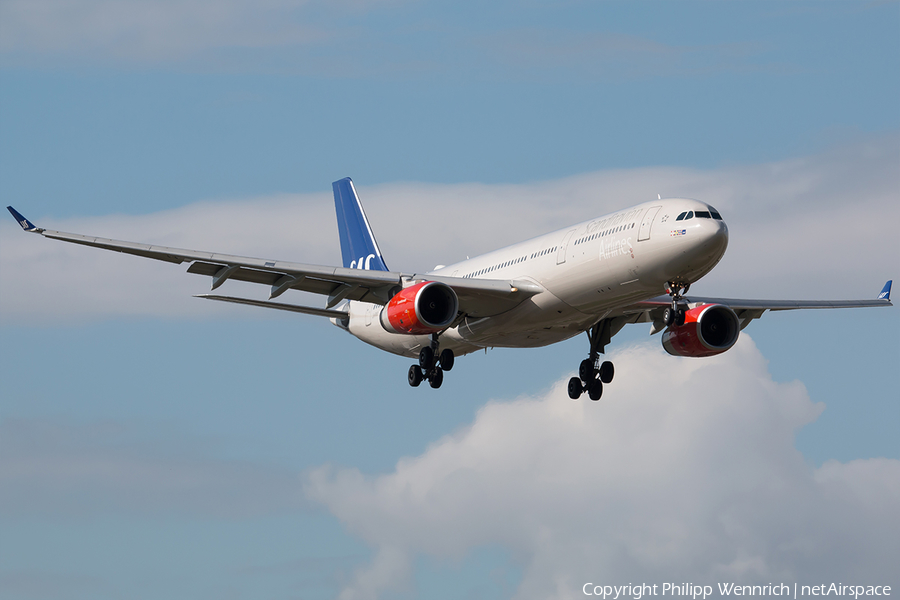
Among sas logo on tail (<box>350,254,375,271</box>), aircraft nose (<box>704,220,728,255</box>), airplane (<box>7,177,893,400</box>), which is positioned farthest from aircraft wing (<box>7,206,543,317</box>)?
sas logo on tail (<box>350,254,375,271</box>)

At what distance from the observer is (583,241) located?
3941 cm

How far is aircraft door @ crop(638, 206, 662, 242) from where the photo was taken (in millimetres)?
37122

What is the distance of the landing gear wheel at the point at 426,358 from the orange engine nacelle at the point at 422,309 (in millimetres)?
3260

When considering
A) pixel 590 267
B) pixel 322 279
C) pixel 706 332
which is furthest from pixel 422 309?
pixel 706 332

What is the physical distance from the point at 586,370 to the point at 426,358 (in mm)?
6631

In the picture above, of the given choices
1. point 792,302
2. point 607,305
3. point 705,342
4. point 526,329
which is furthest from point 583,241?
point 792,302

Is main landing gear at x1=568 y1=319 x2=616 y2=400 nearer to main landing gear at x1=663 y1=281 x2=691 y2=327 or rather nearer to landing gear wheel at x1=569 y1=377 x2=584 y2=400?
landing gear wheel at x1=569 y1=377 x2=584 y2=400

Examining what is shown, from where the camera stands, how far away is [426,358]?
44500mm

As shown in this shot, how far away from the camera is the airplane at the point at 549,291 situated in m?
37.1

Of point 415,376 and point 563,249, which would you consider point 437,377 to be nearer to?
point 415,376

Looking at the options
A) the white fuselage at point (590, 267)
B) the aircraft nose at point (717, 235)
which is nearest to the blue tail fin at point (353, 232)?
the white fuselage at point (590, 267)

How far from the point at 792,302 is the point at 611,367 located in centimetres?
827

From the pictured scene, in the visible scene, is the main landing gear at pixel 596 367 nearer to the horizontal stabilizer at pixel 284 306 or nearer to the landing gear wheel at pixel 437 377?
the landing gear wheel at pixel 437 377

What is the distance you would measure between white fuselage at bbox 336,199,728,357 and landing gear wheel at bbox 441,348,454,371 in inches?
32.5
